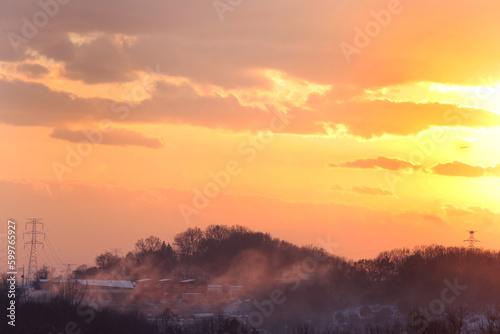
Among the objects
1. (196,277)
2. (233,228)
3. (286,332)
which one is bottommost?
(286,332)

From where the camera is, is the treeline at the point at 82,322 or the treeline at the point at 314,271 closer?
the treeline at the point at 82,322

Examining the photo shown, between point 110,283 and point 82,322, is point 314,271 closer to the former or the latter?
point 110,283

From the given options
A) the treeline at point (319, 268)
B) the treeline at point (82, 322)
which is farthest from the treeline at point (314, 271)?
the treeline at point (82, 322)

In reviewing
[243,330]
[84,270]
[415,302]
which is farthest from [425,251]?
[84,270]

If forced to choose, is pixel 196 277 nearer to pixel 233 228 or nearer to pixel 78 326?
pixel 233 228

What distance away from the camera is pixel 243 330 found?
8688 centimetres

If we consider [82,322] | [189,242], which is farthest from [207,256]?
[82,322]

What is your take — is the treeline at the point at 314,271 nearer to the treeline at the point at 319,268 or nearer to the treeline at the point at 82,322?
the treeline at the point at 319,268

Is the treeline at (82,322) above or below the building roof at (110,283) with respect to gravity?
below

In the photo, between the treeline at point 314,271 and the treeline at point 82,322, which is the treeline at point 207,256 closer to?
the treeline at point 314,271

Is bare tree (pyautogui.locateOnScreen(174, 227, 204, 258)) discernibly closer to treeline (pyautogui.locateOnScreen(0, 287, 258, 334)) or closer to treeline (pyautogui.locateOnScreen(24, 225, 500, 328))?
treeline (pyautogui.locateOnScreen(24, 225, 500, 328))

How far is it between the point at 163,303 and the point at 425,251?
51940 millimetres

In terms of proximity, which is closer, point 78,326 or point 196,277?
point 78,326

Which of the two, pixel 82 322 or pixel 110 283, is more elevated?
pixel 110 283
